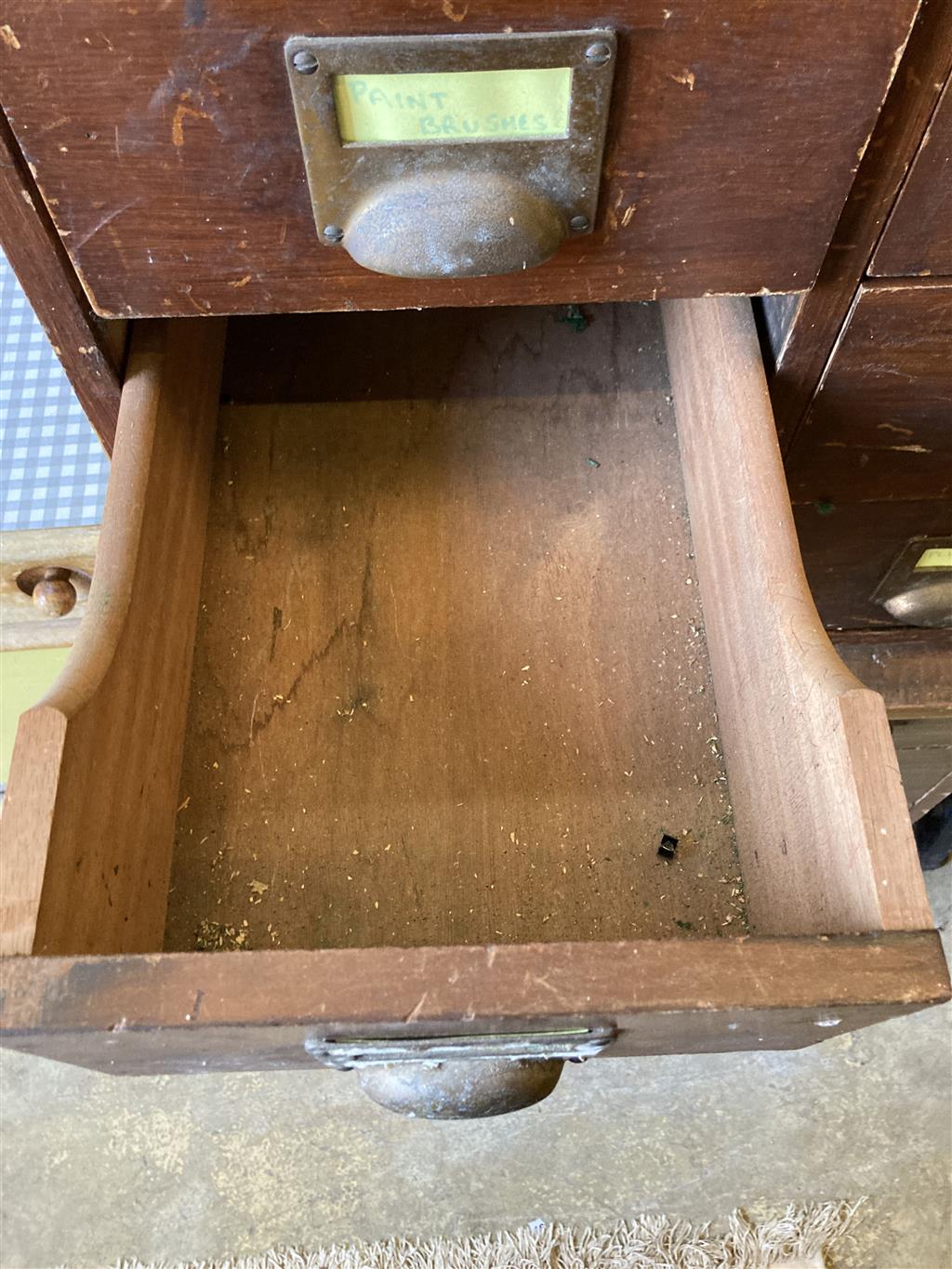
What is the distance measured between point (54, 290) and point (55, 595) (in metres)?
0.35

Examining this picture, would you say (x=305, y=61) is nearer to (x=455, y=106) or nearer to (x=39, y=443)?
(x=455, y=106)

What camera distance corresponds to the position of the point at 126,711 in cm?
50

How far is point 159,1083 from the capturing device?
3.85ft

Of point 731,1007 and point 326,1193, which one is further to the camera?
point 326,1193

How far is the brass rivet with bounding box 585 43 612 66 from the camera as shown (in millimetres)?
365

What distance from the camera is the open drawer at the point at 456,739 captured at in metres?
0.37

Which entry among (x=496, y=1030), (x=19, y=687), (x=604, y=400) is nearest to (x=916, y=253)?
(x=604, y=400)

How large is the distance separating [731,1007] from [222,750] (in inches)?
12.8

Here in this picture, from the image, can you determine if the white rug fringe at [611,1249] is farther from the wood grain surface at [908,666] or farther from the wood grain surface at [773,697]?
the wood grain surface at [773,697]

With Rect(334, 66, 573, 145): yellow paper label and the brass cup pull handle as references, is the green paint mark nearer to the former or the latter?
Rect(334, 66, 573, 145): yellow paper label

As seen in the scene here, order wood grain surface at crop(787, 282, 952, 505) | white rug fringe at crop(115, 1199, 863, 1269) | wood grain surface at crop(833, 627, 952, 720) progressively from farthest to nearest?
white rug fringe at crop(115, 1199, 863, 1269) < wood grain surface at crop(833, 627, 952, 720) < wood grain surface at crop(787, 282, 952, 505)

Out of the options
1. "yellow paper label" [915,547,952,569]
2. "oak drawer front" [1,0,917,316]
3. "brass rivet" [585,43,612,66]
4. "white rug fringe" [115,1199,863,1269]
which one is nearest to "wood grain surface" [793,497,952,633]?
"yellow paper label" [915,547,952,569]

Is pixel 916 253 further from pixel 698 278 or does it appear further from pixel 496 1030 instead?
pixel 496 1030

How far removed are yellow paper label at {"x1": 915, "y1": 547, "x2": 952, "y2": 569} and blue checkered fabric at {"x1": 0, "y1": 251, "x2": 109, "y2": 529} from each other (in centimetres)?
59
